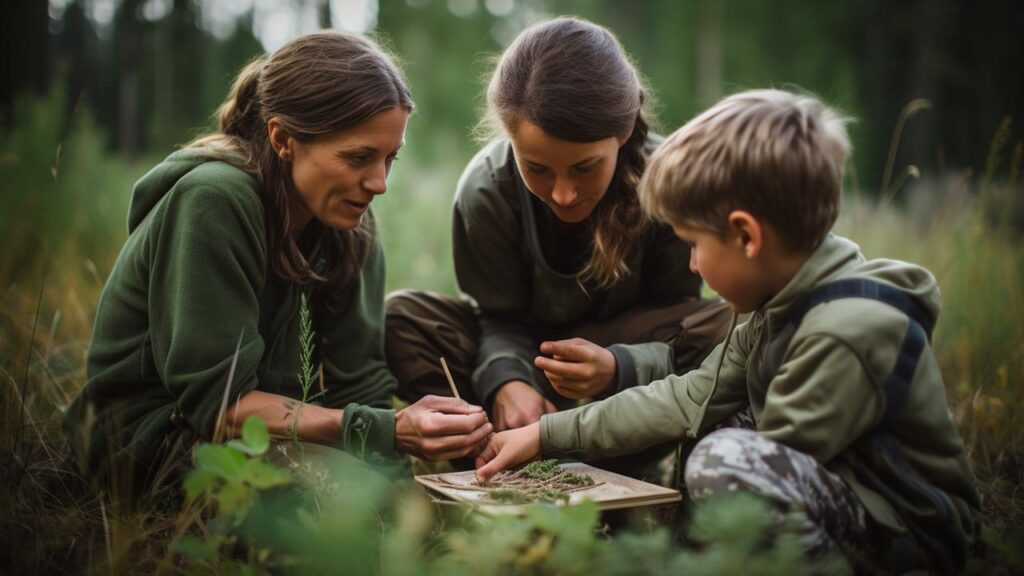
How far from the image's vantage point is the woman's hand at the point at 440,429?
2041mm

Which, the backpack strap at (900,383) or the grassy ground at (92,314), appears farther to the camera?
the grassy ground at (92,314)

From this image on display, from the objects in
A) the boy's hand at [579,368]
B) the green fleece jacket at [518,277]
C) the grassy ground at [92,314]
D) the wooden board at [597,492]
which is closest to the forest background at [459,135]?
the grassy ground at [92,314]

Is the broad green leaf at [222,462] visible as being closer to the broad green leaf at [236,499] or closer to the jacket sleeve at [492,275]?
the broad green leaf at [236,499]

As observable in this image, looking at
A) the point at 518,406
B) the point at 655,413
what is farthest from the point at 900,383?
the point at 518,406

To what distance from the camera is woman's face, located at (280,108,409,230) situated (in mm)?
2195

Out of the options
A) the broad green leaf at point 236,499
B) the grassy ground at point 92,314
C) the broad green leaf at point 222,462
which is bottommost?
the grassy ground at point 92,314

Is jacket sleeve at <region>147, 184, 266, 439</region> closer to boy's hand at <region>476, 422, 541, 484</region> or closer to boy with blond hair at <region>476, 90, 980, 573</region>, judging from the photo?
boy's hand at <region>476, 422, 541, 484</region>

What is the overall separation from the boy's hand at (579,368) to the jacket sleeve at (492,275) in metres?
0.37

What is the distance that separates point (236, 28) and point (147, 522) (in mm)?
27929

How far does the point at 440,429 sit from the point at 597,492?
1.54ft

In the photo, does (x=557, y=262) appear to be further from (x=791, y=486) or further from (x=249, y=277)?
(x=791, y=486)

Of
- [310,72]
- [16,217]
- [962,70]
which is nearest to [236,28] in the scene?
[962,70]

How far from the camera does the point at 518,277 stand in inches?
112

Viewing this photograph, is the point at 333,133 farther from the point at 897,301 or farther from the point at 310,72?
the point at 897,301
